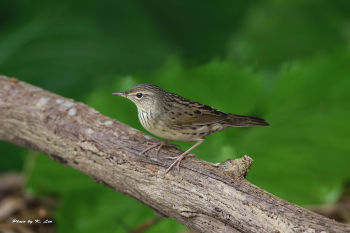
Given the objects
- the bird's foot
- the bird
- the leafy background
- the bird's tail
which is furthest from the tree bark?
the leafy background

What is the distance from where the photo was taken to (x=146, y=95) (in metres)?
3.32

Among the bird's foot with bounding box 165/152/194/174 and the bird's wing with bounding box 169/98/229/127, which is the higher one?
the bird's wing with bounding box 169/98/229/127

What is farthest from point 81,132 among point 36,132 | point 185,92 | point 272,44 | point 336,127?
point 272,44

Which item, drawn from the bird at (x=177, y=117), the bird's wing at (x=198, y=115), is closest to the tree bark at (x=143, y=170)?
the bird at (x=177, y=117)

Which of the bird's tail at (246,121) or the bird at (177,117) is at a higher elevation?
the bird's tail at (246,121)

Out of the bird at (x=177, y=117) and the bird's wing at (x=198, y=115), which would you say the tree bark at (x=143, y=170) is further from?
the bird's wing at (x=198, y=115)

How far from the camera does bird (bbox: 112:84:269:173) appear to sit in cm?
318

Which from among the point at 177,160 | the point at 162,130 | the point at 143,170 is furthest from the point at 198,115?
the point at 143,170

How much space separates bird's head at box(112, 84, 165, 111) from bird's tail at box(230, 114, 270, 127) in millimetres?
510

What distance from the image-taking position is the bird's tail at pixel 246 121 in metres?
3.24

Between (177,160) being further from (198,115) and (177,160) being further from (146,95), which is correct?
(146,95)

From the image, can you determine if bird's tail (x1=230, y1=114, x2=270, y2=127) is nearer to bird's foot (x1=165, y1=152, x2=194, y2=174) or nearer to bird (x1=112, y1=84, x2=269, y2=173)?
bird (x1=112, y1=84, x2=269, y2=173)

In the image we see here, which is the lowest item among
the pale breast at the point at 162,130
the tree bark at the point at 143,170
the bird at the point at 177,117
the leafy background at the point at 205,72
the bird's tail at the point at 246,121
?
the tree bark at the point at 143,170

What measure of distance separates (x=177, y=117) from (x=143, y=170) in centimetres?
50
